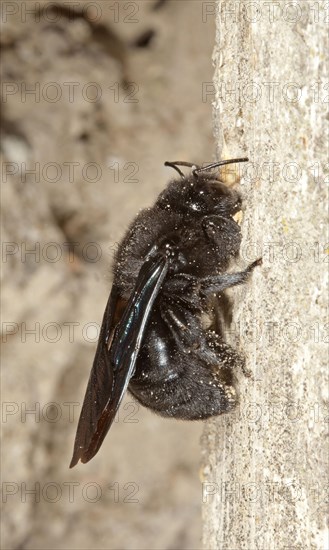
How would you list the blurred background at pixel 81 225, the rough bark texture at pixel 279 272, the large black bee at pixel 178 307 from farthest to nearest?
the blurred background at pixel 81 225, the large black bee at pixel 178 307, the rough bark texture at pixel 279 272

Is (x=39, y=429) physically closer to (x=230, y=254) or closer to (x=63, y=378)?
(x=63, y=378)

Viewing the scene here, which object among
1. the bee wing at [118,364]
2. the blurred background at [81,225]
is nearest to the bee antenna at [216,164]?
the bee wing at [118,364]

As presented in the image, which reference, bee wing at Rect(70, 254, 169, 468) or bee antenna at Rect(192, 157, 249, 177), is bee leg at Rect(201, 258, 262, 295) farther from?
bee antenna at Rect(192, 157, 249, 177)

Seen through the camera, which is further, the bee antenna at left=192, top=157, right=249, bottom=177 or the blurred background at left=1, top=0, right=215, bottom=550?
the blurred background at left=1, top=0, right=215, bottom=550

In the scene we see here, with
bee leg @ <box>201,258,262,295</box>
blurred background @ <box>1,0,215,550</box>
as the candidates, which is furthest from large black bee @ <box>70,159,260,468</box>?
blurred background @ <box>1,0,215,550</box>

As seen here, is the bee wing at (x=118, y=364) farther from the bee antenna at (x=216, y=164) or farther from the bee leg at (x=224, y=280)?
the bee antenna at (x=216, y=164)

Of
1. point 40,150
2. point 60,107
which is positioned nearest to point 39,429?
point 40,150

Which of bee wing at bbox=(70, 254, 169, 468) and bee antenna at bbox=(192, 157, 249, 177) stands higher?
bee antenna at bbox=(192, 157, 249, 177)
